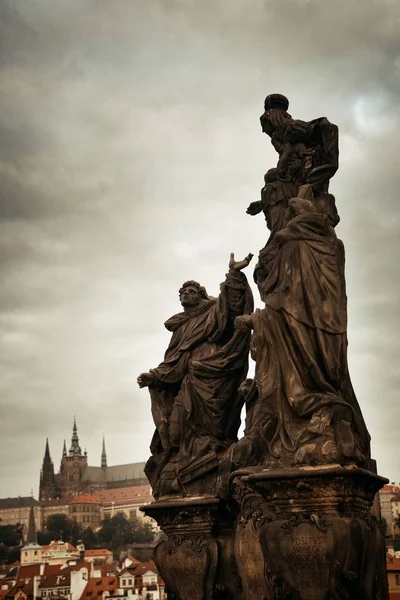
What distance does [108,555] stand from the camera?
126812mm

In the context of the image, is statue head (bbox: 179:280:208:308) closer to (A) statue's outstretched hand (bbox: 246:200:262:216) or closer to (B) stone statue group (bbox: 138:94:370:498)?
(B) stone statue group (bbox: 138:94:370:498)

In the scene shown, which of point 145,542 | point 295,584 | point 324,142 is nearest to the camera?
point 295,584

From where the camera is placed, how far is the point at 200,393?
11.5 meters

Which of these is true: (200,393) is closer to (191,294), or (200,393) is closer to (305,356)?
(191,294)

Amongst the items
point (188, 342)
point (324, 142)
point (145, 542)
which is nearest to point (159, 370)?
point (188, 342)

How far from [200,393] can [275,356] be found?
2.06m

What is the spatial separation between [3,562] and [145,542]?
19.5 m

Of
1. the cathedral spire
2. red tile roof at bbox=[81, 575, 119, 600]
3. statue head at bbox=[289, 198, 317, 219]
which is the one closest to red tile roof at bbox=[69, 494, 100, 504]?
the cathedral spire

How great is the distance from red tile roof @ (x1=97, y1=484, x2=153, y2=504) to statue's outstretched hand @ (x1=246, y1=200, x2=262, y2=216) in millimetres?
167545

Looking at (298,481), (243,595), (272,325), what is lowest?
(243,595)

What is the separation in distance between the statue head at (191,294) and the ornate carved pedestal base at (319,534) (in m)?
3.50

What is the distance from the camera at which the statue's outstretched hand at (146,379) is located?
11.9 meters

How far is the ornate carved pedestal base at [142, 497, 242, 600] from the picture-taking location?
10625 mm

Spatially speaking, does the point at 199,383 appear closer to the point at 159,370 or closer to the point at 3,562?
the point at 159,370
